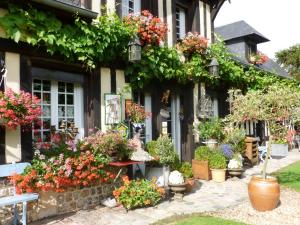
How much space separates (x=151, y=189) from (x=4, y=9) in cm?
403

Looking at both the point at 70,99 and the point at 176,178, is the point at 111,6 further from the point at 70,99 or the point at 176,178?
the point at 176,178

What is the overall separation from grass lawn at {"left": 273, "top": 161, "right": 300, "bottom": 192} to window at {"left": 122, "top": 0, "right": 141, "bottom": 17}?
5626 millimetres

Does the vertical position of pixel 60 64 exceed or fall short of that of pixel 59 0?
it falls short

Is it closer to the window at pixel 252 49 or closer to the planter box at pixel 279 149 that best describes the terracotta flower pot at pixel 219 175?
the planter box at pixel 279 149

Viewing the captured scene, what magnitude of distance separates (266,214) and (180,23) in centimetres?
607

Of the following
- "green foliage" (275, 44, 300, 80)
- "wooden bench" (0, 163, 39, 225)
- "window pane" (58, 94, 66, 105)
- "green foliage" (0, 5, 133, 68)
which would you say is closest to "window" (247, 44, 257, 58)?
"green foliage" (0, 5, 133, 68)

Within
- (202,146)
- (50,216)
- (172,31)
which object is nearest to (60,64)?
(50,216)

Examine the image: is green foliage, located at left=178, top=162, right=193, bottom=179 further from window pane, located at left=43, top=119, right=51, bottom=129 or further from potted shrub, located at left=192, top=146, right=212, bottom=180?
window pane, located at left=43, top=119, right=51, bottom=129

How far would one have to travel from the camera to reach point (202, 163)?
8.99m

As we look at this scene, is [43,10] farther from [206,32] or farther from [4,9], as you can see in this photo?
[206,32]

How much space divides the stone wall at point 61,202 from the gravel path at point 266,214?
2.17m

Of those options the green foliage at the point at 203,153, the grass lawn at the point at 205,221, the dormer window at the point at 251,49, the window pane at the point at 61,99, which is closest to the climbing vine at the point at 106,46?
the window pane at the point at 61,99

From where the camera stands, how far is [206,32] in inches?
421

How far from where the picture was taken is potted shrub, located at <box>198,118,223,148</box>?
9.69 meters
